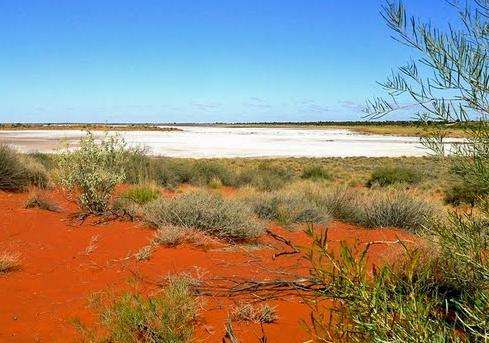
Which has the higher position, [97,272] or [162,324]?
[162,324]

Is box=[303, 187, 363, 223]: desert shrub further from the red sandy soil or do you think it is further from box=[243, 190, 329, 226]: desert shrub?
the red sandy soil

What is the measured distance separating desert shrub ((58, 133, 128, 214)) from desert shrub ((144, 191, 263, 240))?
1.62m

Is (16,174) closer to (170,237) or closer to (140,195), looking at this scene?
(140,195)

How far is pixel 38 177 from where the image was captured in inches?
537

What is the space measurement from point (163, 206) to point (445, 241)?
6.69m

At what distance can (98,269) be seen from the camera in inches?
251

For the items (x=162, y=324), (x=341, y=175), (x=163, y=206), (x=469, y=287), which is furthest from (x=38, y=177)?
(x=341, y=175)

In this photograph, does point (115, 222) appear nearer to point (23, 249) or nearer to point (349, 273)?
point (23, 249)

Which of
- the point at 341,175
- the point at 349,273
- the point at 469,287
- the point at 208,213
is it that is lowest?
the point at 341,175

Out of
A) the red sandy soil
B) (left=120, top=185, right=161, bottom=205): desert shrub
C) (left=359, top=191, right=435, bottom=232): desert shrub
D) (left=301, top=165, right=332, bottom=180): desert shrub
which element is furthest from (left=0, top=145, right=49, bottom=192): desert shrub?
(left=301, top=165, right=332, bottom=180): desert shrub

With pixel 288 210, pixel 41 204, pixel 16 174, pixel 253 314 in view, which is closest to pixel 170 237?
pixel 253 314

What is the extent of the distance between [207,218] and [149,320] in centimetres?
422

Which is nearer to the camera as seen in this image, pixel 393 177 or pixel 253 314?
pixel 253 314

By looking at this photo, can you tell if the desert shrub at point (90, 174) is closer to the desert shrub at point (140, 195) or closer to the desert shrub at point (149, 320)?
the desert shrub at point (140, 195)
